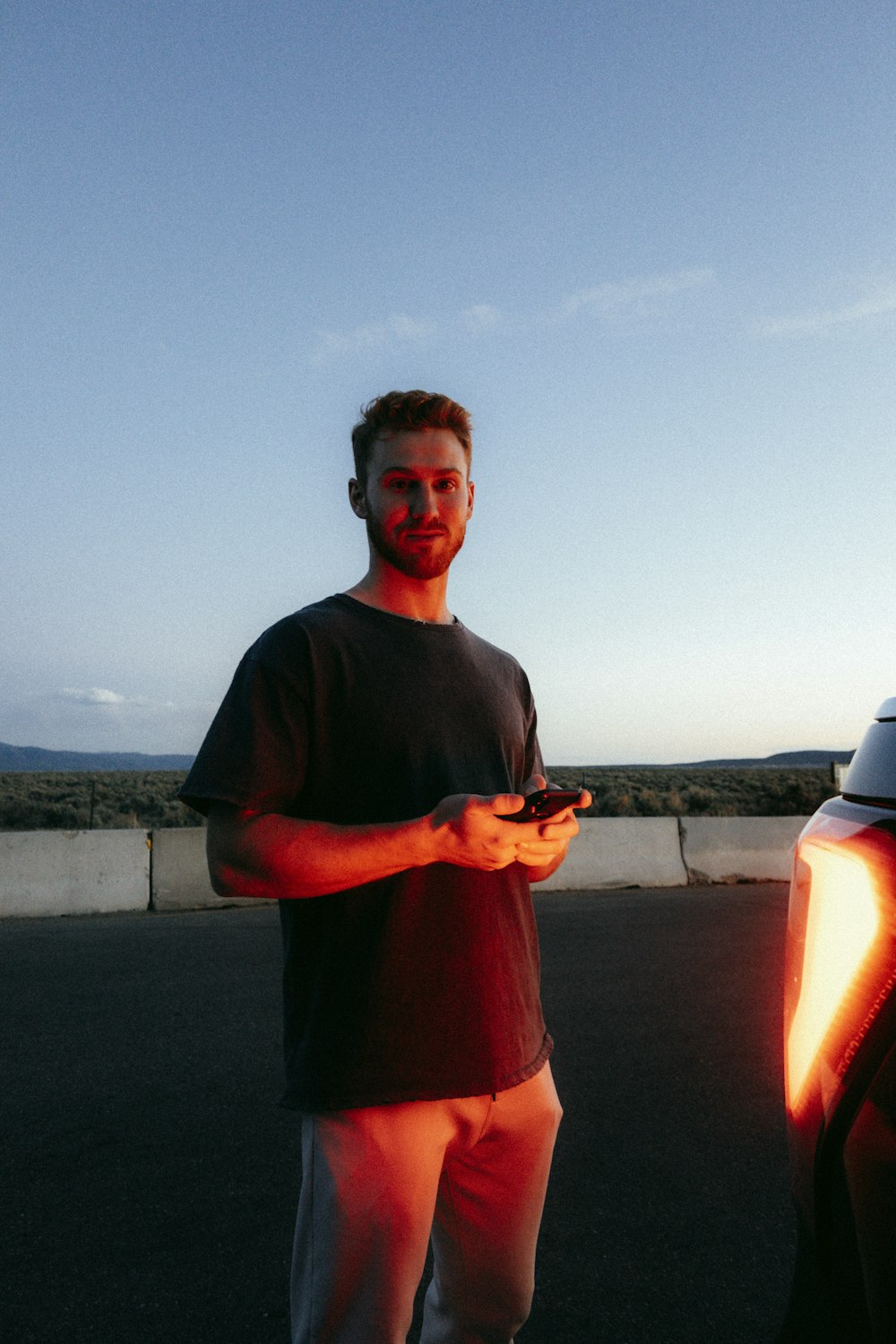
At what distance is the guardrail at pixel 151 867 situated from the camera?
9.46 meters

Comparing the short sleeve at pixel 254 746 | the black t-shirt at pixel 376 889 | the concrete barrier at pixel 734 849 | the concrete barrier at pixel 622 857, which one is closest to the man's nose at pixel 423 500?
the black t-shirt at pixel 376 889

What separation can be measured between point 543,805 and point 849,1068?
2.46 feet

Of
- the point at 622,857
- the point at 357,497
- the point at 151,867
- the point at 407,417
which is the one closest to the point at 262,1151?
the point at 357,497

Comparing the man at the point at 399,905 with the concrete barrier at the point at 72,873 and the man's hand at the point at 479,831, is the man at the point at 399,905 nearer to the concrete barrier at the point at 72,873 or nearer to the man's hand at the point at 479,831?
the man's hand at the point at 479,831

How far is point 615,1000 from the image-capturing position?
6320mm

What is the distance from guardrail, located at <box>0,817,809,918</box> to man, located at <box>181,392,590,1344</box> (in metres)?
6.97

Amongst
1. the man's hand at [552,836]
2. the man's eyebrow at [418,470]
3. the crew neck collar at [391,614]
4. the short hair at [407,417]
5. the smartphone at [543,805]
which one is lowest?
the man's hand at [552,836]

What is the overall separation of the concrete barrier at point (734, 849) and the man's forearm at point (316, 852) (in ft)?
32.9

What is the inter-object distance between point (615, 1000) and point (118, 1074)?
9.82ft

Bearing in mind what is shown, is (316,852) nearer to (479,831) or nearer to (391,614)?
(479,831)

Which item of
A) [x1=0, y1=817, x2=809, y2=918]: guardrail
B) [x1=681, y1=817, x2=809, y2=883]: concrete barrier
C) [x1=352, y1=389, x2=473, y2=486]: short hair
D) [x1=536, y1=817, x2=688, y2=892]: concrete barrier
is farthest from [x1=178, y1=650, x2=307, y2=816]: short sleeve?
[x1=681, y1=817, x2=809, y2=883]: concrete barrier

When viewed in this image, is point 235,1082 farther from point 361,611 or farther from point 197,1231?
point 361,611

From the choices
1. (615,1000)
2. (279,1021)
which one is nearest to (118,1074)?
(279,1021)

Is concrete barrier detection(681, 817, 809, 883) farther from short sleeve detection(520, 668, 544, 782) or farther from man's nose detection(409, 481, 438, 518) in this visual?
man's nose detection(409, 481, 438, 518)
